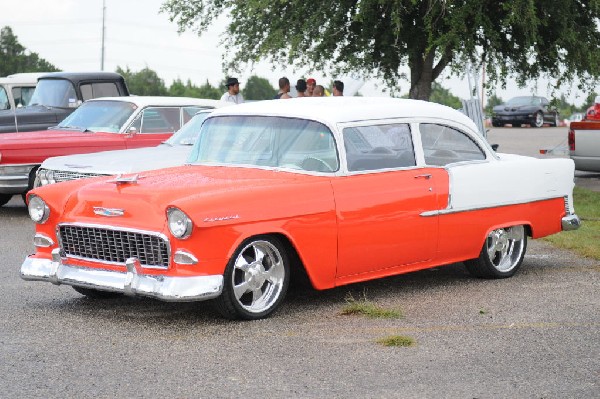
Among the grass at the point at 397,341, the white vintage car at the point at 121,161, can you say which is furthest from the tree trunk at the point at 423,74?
the grass at the point at 397,341

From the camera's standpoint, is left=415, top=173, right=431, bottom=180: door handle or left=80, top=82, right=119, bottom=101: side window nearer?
left=415, top=173, right=431, bottom=180: door handle

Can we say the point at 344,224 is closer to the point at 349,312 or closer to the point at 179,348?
the point at 349,312

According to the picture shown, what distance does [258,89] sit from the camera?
A: 388 feet

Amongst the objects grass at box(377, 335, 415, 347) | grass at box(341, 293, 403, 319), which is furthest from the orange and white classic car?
grass at box(377, 335, 415, 347)

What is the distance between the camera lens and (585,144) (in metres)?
19.8

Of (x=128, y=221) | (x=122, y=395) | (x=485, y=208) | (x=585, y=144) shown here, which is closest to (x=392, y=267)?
(x=485, y=208)

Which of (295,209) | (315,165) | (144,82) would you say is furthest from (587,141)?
(144,82)

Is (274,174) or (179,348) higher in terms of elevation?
(274,174)

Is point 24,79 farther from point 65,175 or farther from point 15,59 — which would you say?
point 15,59

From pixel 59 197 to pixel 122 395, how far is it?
273 cm

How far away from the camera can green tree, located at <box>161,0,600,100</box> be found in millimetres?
18531

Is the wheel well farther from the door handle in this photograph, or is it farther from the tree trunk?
the tree trunk

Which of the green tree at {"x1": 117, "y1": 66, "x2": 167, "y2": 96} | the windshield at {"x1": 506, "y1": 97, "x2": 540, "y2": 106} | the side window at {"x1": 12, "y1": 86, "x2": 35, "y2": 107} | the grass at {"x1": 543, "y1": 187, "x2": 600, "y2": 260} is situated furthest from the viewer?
the green tree at {"x1": 117, "y1": 66, "x2": 167, "y2": 96}

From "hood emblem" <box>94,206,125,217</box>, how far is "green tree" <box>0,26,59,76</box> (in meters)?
66.2
